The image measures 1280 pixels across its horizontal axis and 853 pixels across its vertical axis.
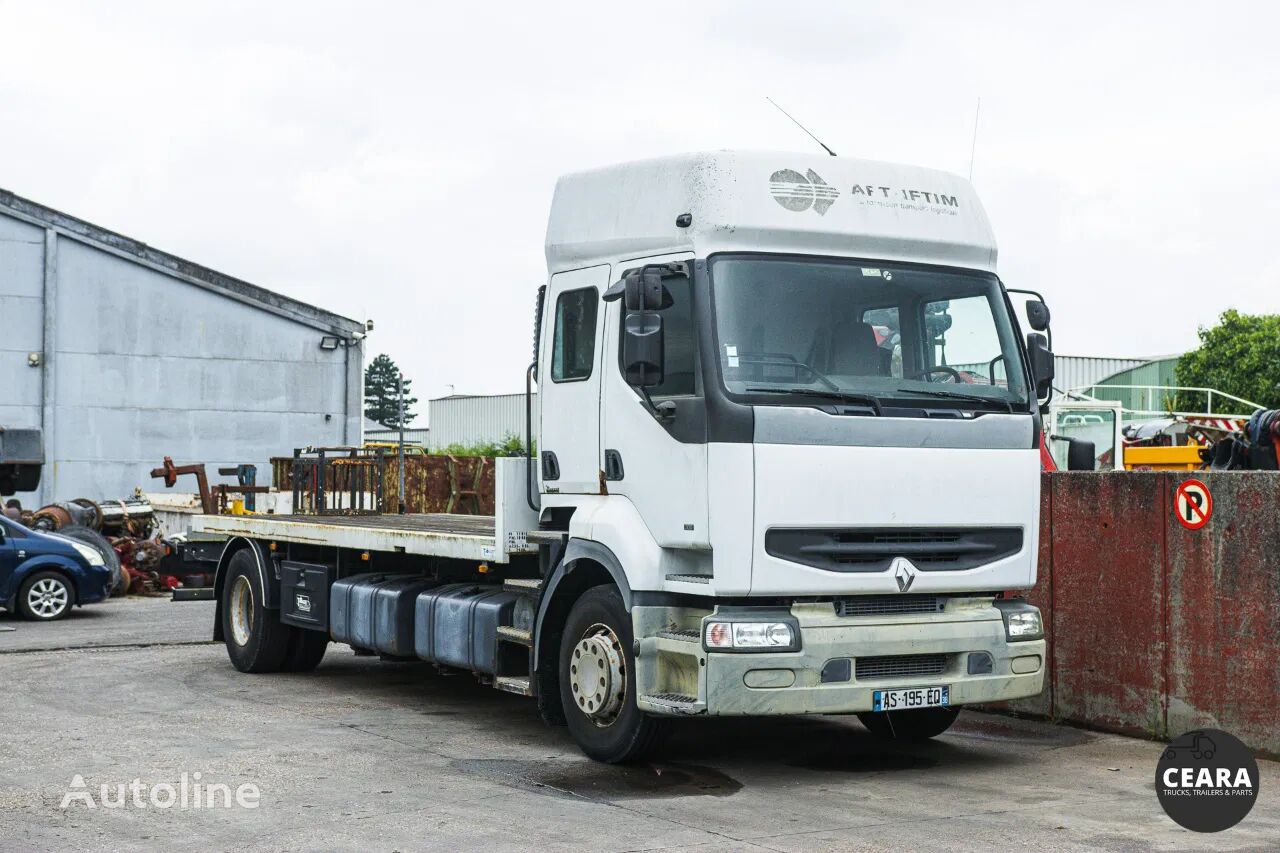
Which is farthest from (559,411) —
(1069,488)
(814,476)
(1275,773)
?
(1275,773)

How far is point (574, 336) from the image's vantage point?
9.44 meters

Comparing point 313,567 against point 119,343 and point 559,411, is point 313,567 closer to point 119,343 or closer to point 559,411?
point 559,411

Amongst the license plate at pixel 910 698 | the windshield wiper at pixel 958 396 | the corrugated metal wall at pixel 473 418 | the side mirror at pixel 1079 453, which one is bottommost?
the license plate at pixel 910 698

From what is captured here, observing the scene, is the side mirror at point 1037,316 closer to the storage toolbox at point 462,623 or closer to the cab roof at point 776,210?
the cab roof at point 776,210

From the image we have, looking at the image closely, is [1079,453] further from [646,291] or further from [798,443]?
[646,291]

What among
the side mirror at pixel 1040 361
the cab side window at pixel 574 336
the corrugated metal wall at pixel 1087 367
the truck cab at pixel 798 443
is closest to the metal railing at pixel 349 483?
the cab side window at pixel 574 336

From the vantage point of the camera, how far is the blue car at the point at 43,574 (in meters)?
19.4

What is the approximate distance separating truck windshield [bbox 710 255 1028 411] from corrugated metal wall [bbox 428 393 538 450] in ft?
208

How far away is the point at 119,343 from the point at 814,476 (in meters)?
26.6

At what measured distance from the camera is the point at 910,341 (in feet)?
28.9

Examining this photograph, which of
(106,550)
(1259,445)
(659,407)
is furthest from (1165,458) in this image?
(106,550)

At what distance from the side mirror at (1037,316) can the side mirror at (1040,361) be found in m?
0.06

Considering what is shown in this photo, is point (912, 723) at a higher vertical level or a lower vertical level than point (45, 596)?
lower

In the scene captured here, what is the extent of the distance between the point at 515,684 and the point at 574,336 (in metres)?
2.24
